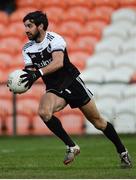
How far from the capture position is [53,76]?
33.7ft

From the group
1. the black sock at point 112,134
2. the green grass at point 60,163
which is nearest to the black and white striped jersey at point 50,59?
the black sock at point 112,134

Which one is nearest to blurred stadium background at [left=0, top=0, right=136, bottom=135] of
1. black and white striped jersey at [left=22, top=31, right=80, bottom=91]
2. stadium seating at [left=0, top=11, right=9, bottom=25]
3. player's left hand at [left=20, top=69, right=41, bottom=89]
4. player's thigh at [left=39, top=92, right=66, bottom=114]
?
stadium seating at [left=0, top=11, right=9, bottom=25]

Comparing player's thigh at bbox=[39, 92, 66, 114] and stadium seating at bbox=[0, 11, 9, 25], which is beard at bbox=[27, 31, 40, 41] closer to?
player's thigh at bbox=[39, 92, 66, 114]

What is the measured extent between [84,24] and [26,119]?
550 centimetres

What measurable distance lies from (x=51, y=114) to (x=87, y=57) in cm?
1279

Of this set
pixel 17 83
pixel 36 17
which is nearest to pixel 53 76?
pixel 17 83

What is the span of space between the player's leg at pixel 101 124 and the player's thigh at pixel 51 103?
1.10 ft

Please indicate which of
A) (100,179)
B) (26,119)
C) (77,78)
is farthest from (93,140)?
(100,179)

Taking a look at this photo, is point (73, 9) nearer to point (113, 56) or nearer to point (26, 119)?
point (113, 56)

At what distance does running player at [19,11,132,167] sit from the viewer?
1001cm

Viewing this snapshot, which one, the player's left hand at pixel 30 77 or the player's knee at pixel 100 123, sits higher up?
the player's left hand at pixel 30 77

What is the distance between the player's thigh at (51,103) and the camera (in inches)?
392

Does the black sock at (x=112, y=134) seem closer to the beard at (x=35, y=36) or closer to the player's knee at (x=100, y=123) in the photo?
the player's knee at (x=100, y=123)

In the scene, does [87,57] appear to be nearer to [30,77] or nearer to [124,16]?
[124,16]
